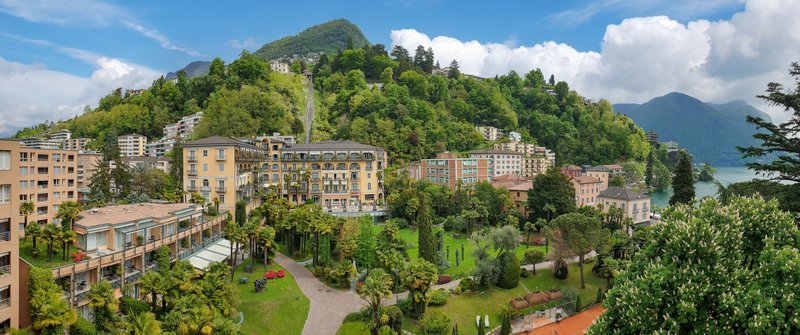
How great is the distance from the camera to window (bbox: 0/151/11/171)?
21.8 m

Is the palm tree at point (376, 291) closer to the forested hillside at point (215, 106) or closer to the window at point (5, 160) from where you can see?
the window at point (5, 160)

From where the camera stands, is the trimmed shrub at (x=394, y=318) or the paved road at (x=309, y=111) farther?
the paved road at (x=309, y=111)

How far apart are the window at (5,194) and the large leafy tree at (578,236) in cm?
3959

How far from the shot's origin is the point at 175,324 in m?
21.6

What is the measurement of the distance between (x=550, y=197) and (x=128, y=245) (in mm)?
47347

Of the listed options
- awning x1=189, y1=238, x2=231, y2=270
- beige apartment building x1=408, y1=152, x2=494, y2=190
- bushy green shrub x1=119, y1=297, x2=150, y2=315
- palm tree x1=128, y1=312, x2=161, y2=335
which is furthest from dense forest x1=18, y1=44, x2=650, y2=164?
palm tree x1=128, y1=312, x2=161, y2=335

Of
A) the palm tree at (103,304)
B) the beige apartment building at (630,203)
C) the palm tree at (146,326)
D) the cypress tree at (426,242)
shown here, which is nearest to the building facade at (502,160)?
the beige apartment building at (630,203)

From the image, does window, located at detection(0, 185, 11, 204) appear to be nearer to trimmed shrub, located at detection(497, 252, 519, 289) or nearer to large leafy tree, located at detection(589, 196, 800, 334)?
large leafy tree, located at detection(589, 196, 800, 334)

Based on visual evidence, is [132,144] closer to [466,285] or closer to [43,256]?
[43,256]

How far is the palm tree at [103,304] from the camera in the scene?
24455 millimetres

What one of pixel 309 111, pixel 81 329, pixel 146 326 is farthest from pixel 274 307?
pixel 309 111

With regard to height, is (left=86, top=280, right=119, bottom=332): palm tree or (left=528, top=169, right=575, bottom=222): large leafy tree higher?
(left=528, top=169, right=575, bottom=222): large leafy tree

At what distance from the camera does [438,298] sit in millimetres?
35531

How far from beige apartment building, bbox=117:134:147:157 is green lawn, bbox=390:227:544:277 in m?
81.4
